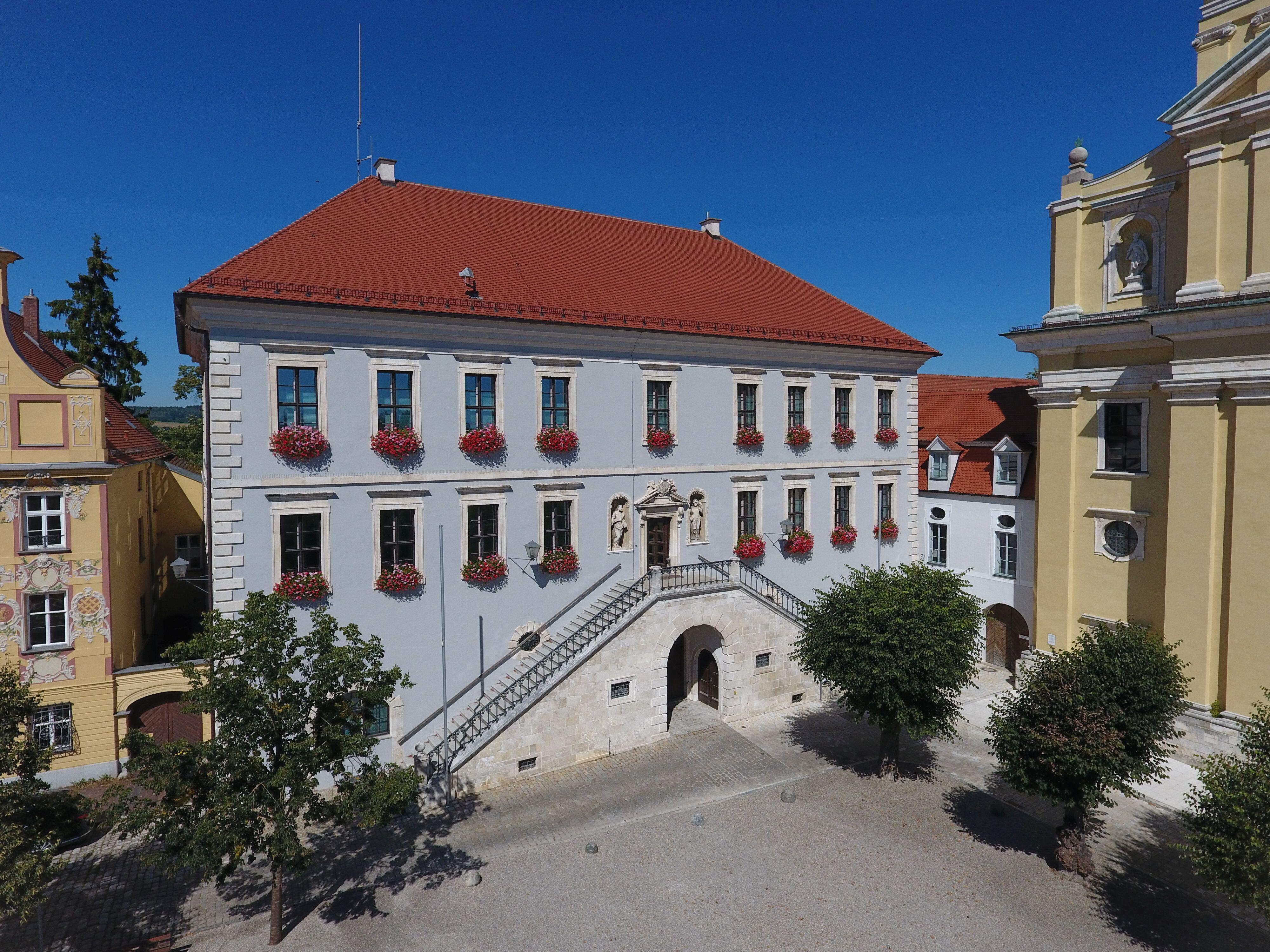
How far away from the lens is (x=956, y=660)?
1684cm

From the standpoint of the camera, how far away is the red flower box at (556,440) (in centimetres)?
1977

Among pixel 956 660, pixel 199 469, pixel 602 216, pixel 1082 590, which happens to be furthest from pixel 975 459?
pixel 199 469

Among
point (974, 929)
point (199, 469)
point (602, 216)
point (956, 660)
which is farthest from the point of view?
point (199, 469)

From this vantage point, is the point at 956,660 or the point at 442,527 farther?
the point at 442,527

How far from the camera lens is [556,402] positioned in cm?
2022

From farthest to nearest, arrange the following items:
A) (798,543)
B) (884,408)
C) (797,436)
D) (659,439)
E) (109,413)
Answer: (884,408) → (798,543) → (797,436) → (109,413) → (659,439)

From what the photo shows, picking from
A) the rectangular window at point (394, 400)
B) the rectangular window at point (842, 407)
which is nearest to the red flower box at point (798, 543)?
the rectangular window at point (842, 407)

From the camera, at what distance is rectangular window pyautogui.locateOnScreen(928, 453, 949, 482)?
2761 centimetres

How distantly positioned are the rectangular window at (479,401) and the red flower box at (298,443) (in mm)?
3496

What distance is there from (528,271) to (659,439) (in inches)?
236

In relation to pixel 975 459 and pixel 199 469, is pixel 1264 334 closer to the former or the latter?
pixel 975 459

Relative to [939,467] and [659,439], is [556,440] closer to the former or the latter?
[659,439]

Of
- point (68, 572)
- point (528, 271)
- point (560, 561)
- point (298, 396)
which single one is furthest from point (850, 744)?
point (68, 572)

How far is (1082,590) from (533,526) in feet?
53.4
